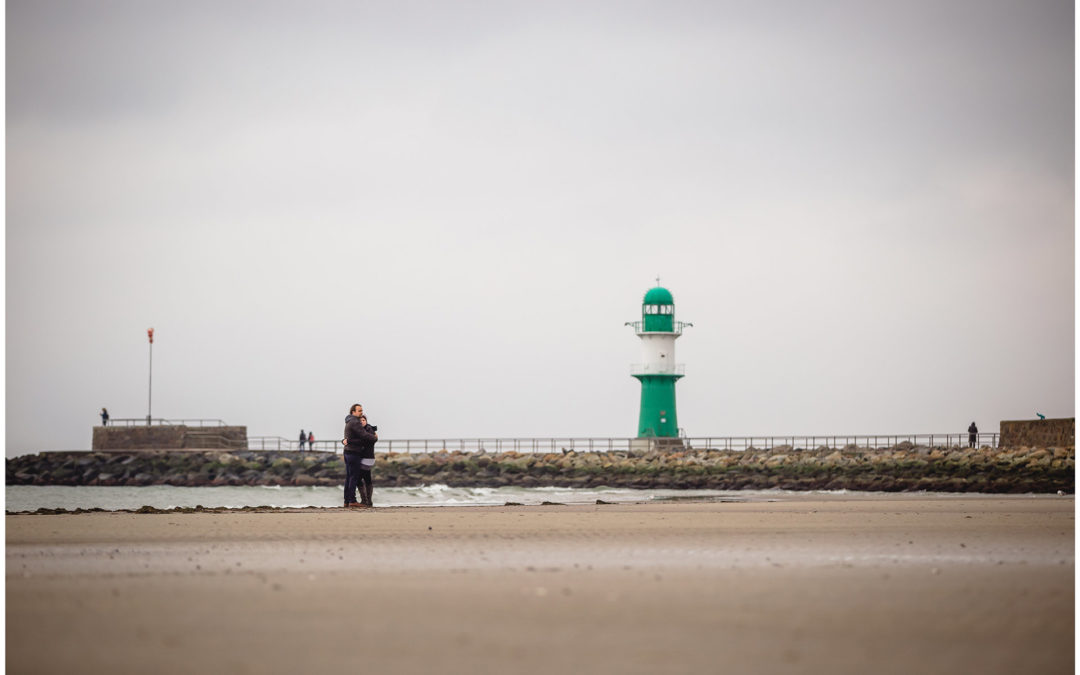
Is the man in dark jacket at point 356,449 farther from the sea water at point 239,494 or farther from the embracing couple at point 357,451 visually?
the sea water at point 239,494

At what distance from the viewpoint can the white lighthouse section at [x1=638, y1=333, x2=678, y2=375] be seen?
150ft

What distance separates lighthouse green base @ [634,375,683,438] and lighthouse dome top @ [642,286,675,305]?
3.09m

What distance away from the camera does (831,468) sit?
36.0 metres

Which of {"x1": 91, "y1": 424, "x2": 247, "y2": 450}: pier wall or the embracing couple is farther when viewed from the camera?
{"x1": 91, "y1": 424, "x2": 247, "y2": 450}: pier wall

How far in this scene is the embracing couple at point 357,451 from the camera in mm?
14719

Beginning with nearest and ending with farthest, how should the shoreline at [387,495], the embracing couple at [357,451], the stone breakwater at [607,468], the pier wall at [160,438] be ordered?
the embracing couple at [357,451], the shoreline at [387,495], the stone breakwater at [607,468], the pier wall at [160,438]

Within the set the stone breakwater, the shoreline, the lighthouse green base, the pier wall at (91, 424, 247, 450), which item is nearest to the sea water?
the shoreline

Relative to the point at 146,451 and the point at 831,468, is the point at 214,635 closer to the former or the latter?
the point at 831,468

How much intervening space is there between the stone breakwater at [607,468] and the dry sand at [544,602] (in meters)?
20.2

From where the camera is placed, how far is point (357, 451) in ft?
48.3

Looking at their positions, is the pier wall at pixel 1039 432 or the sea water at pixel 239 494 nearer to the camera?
the sea water at pixel 239 494

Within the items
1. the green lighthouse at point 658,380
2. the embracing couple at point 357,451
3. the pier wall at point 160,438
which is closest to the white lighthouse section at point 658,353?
the green lighthouse at point 658,380

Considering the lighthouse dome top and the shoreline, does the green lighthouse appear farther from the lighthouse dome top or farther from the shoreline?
the shoreline

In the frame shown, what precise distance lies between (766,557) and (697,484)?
2858 cm
